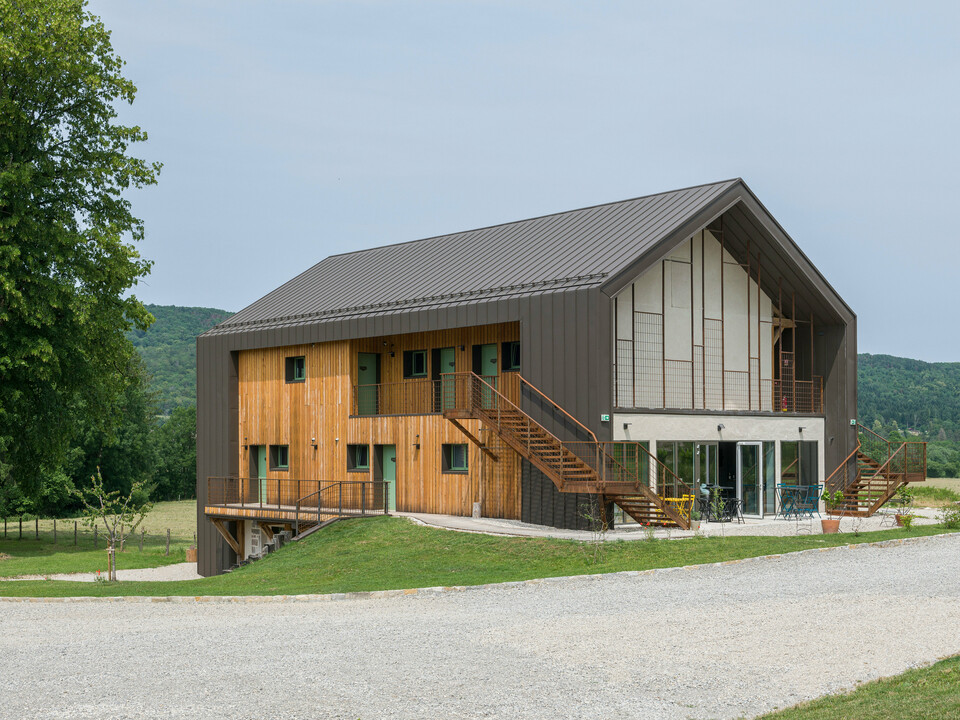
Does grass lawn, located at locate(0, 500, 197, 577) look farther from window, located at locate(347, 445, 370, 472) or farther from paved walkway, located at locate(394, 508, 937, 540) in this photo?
A: paved walkway, located at locate(394, 508, 937, 540)

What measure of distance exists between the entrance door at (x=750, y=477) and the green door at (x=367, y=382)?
10900 mm

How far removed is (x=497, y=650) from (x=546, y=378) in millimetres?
15660

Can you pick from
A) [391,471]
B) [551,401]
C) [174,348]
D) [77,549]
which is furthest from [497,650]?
[174,348]

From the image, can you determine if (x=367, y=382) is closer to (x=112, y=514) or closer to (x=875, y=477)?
(x=112, y=514)

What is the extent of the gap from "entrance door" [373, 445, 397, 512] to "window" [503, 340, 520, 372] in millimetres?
4487

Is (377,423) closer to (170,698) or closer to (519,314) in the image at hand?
(519,314)

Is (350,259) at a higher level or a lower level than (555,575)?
higher

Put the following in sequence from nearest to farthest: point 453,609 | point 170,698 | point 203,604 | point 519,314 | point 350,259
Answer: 1. point 170,698
2. point 453,609
3. point 203,604
4. point 519,314
5. point 350,259

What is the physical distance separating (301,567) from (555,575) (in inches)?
276

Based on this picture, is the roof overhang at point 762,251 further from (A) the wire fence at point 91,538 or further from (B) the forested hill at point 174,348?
(B) the forested hill at point 174,348

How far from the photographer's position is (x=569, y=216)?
32.6m

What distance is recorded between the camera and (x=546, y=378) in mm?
26500

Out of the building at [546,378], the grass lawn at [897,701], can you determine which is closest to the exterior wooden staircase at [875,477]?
the building at [546,378]

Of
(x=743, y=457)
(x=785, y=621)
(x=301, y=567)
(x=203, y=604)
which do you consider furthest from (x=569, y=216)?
(x=785, y=621)
